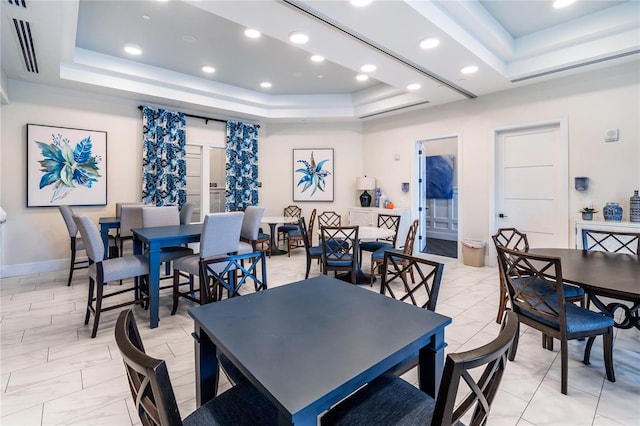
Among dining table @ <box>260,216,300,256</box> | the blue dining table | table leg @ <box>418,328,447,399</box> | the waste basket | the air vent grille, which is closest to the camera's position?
table leg @ <box>418,328,447,399</box>

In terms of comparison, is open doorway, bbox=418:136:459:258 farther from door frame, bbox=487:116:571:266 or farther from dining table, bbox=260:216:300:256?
dining table, bbox=260:216:300:256

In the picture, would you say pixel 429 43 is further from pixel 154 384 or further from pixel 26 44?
pixel 26 44

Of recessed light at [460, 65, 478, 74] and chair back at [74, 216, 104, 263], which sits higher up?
recessed light at [460, 65, 478, 74]

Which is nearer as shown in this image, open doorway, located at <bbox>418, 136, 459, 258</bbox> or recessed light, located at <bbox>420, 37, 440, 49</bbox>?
recessed light, located at <bbox>420, 37, 440, 49</bbox>

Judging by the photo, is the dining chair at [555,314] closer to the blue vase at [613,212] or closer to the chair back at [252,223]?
the blue vase at [613,212]

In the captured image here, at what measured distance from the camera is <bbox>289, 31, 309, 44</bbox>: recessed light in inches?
126

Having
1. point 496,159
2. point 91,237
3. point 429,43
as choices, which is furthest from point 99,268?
point 496,159

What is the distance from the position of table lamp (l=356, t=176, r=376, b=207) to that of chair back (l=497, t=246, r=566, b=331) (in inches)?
173

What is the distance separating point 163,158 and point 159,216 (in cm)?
209

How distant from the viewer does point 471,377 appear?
2.84ft

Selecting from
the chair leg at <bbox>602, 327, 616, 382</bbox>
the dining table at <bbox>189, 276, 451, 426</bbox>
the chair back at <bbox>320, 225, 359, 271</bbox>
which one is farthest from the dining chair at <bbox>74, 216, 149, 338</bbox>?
the chair leg at <bbox>602, 327, 616, 382</bbox>

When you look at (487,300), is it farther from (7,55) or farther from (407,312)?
(7,55)

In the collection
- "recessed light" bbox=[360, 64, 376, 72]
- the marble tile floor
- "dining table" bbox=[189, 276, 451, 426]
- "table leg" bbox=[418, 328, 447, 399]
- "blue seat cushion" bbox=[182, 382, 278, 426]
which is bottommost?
the marble tile floor

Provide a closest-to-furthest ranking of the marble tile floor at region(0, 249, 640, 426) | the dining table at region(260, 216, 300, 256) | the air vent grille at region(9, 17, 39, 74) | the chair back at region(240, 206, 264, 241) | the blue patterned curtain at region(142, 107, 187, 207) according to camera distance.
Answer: the marble tile floor at region(0, 249, 640, 426) → the air vent grille at region(9, 17, 39, 74) → the chair back at region(240, 206, 264, 241) → the blue patterned curtain at region(142, 107, 187, 207) → the dining table at region(260, 216, 300, 256)
